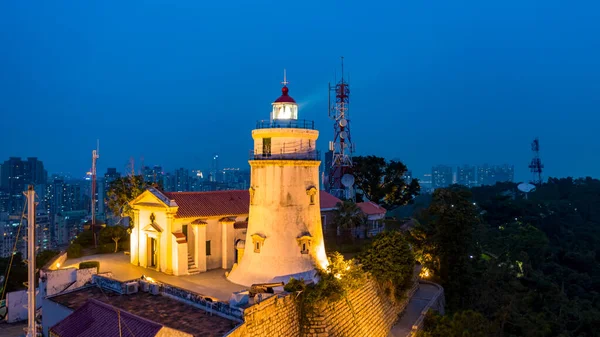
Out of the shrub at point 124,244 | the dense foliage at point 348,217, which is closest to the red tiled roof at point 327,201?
the dense foliage at point 348,217

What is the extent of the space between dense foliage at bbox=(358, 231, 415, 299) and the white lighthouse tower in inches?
108

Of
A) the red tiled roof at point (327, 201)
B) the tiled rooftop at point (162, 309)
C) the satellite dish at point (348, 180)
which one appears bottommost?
the tiled rooftop at point (162, 309)

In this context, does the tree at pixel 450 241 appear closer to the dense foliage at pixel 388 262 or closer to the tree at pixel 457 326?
the dense foliage at pixel 388 262

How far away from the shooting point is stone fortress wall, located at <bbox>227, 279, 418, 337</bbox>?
571 inches

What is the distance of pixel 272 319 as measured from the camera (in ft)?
49.7

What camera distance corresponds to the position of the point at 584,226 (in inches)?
2276

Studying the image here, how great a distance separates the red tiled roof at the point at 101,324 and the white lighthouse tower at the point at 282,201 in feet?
25.7

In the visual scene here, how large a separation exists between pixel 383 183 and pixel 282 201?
89.3 ft

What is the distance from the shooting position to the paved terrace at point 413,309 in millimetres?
21258

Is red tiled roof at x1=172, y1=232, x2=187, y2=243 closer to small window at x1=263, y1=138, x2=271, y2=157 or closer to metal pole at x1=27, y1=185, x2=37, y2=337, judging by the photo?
small window at x1=263, y1=138, x2=271, y2=157

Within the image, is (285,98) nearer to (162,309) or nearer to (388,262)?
(388,262)

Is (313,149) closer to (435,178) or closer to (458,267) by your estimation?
(458,267)

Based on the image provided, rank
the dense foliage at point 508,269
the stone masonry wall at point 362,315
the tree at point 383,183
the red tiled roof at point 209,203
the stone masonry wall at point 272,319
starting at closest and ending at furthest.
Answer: the stone masonry wall at point 272,319, the stone masonry wall at point 362,315, the red tiled roof at point 209,203, the dense foliage at point 508,269, the tree at point 383,183

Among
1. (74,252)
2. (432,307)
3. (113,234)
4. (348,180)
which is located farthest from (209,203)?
(348,180)
